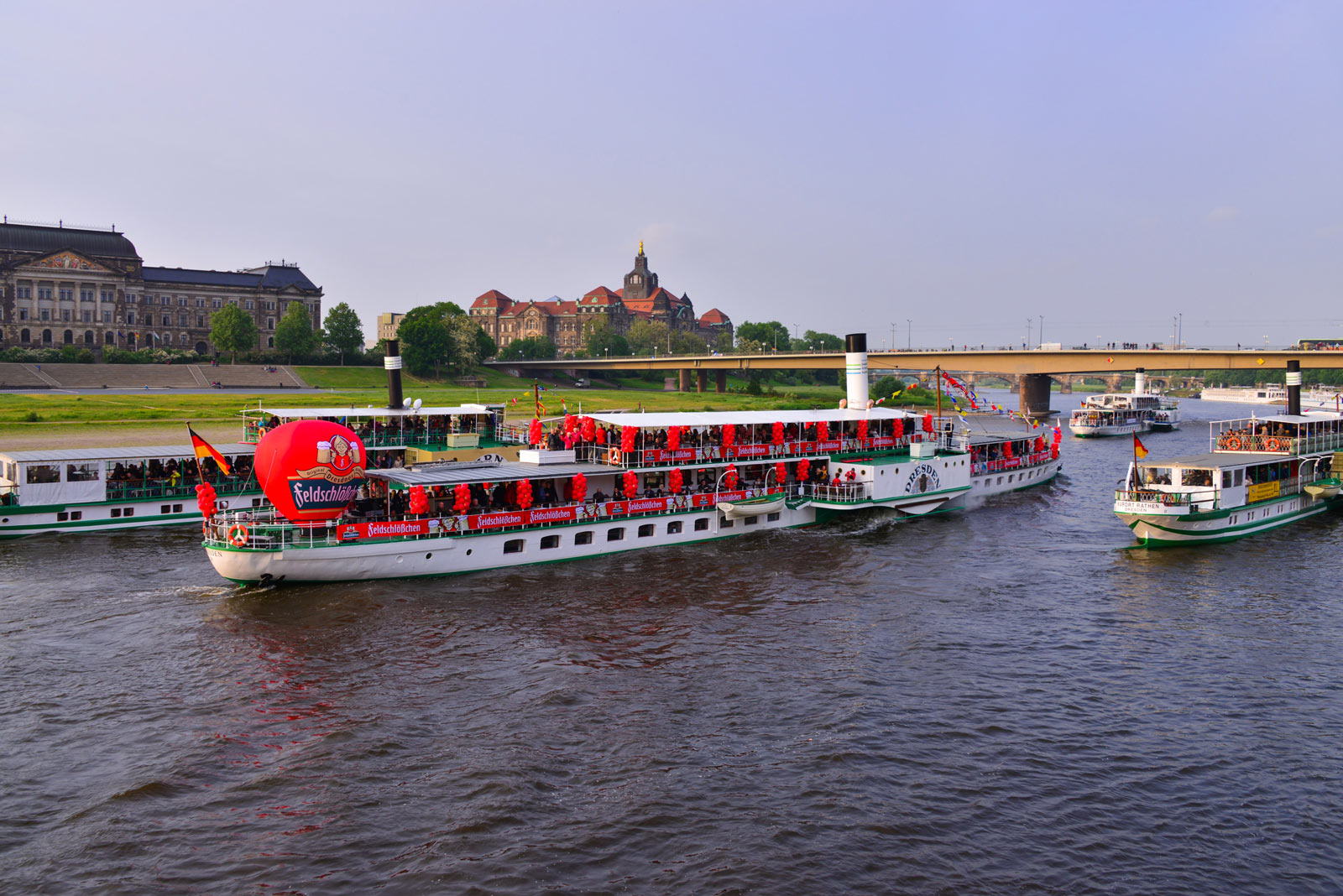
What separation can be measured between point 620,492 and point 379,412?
18.9 metres

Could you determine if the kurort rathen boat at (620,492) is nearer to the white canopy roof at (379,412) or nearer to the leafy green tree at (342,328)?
the white canopy roof at (379,412)

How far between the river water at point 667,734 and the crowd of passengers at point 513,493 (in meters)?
3.55

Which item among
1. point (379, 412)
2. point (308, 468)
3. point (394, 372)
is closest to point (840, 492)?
point (394, 372)

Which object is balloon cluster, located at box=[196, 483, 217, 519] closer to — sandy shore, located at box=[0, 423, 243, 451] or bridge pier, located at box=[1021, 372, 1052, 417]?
sandy shore, located at box=[0, 423, 243, 451]

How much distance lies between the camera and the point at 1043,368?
128 metres

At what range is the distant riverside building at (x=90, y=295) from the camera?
543ft

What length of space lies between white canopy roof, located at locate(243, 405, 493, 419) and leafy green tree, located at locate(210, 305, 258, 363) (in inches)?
4286

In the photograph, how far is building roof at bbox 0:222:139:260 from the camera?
169 m

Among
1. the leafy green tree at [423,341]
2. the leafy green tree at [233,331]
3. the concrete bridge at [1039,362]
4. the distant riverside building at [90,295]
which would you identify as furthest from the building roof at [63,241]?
the concrete bridge at [1039,362]

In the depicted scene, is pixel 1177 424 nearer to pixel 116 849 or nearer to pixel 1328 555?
pixel 1328 555

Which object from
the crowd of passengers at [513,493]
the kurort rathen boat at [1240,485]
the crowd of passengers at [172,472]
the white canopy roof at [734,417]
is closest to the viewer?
the crowd of passengers at [513,493]

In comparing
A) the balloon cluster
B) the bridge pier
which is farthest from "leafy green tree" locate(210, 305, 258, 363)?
the balloon cluster

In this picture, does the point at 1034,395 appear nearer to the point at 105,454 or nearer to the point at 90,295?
the point at 105,454

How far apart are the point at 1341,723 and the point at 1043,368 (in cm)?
10825
